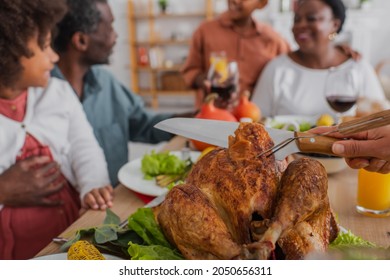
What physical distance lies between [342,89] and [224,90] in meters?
0.33

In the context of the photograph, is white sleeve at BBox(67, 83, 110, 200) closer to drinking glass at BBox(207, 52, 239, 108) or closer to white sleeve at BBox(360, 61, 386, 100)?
drinking glass at BBox(207, 52, 239, 108)

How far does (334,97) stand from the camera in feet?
3.52

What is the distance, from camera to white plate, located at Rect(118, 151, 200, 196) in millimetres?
723

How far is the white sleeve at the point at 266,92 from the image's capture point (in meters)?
1.63

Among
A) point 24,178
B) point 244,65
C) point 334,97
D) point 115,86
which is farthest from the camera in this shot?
point 244,65

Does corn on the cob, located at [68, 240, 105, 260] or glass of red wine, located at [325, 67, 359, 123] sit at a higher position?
glass of red wine, located at [325, 67, 359, 123]

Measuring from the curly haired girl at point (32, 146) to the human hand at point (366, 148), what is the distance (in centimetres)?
50

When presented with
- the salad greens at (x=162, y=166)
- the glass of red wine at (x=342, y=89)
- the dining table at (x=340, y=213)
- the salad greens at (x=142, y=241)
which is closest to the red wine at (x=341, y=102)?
the glass of red wine at (x=342, y=89)

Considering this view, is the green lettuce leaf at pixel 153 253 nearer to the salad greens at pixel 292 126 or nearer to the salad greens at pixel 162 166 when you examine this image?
the salad greens at pixel 162 166

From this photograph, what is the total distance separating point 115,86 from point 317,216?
41.7 inches

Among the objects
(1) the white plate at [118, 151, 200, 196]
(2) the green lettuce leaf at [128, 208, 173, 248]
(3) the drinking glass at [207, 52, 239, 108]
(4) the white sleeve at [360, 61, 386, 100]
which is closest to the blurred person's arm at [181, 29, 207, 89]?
(3) the drinking glass at [207, 52, 239, 108]

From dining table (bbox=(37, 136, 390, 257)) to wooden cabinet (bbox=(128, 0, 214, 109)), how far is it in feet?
2.23
